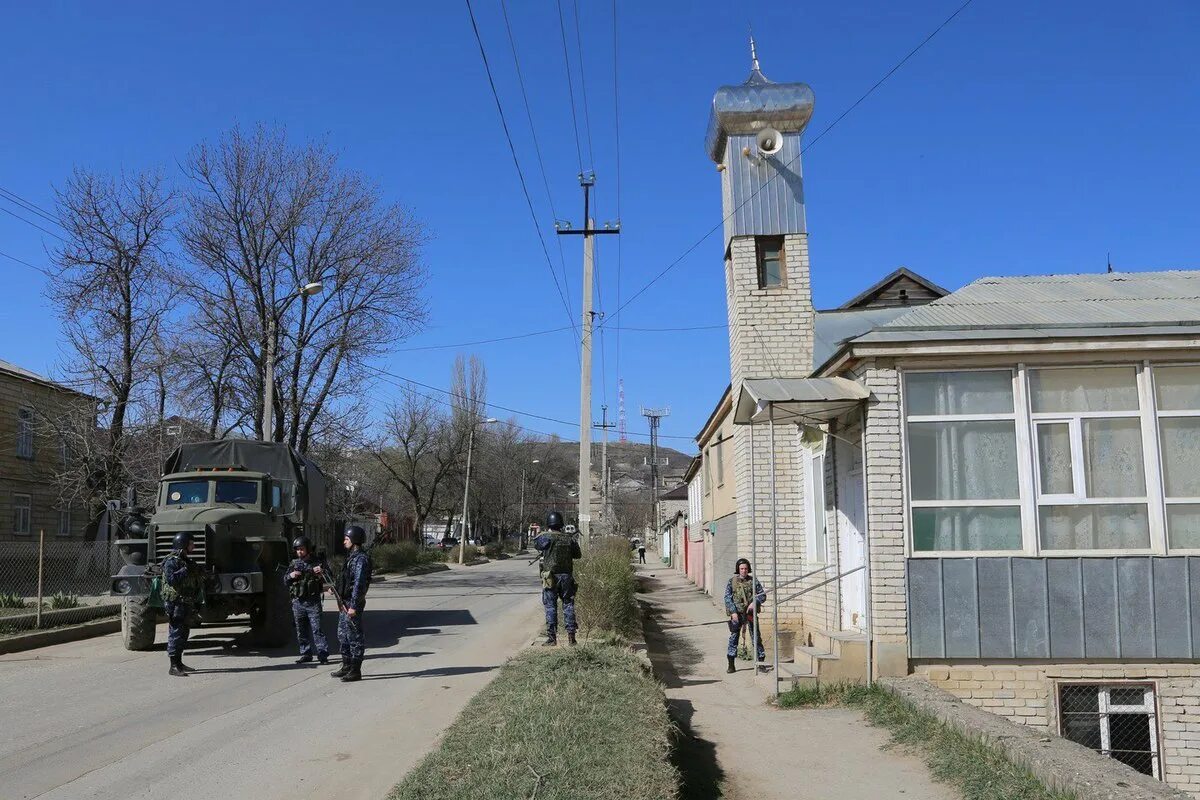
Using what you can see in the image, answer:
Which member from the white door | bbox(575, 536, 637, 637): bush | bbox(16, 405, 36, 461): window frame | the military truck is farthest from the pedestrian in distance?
bbox(16, 405, 36, 461): window frame

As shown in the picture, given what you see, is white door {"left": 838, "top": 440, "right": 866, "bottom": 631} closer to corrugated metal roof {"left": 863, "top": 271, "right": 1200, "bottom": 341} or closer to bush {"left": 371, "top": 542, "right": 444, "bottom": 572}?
corrugated metal roof {"left": 863, "top": 271, "right": 1200, "bottom": 341}

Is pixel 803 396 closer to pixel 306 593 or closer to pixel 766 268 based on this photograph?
pixel 766 268

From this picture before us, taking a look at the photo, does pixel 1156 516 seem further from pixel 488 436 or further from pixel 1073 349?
pixel 488 436

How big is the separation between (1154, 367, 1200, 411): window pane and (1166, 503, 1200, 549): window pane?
3.43ft

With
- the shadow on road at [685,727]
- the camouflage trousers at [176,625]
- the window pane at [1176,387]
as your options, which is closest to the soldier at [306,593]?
the camouflage trousers at [176,625]

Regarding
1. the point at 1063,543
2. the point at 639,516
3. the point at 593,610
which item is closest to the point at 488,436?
the point at 639,516

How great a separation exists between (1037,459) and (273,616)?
10.4 m

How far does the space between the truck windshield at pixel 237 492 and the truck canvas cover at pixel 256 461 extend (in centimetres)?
54

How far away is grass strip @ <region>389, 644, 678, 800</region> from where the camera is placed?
5.51m

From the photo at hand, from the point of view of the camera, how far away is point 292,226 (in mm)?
28156

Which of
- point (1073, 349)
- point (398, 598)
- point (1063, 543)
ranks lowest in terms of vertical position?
point (398, 598)

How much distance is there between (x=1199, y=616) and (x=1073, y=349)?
9.73 ft

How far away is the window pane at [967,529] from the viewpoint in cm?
1001

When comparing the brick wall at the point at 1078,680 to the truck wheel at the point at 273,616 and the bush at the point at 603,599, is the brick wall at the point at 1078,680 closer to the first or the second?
the bush at the point at 603,599
